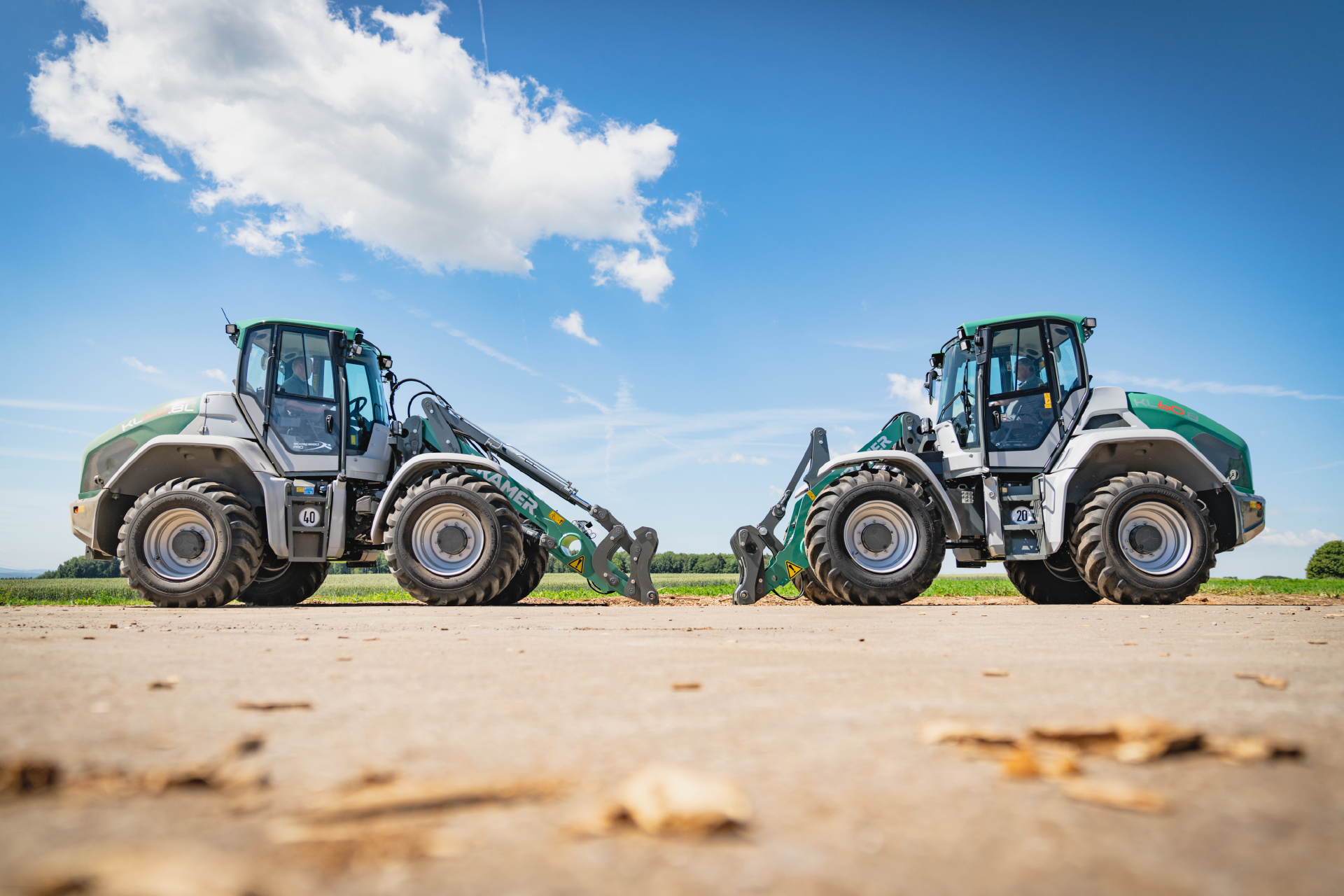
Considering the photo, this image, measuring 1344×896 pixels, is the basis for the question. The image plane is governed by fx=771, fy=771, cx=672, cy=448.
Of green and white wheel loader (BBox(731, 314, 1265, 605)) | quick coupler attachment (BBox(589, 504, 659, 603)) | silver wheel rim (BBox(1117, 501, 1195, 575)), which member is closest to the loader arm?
quick coupler attachment (BBox(589, 504, 659, 603))

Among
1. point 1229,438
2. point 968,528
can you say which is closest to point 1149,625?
point 968,528

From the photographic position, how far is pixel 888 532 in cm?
845

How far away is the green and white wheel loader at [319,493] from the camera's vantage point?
27.9 ft

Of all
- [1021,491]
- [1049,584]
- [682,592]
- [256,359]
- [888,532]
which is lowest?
[682,592]

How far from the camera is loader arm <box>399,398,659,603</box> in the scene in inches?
355

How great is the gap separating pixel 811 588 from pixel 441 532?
442cm

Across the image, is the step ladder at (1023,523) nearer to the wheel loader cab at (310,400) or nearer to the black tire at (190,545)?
the wheel loader cab at (310,400)

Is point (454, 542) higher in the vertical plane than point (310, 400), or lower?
lower

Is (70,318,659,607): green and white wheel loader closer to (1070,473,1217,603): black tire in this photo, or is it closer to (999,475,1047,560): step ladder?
(999,475,1047,560): step ladder

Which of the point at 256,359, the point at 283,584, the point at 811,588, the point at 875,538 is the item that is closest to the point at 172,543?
the point at 283,584

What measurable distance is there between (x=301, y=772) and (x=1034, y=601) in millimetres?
10624

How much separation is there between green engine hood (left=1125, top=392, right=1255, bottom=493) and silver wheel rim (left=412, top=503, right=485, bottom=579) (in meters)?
7.66

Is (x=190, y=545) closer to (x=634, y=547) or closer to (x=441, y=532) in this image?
(x=441, y=532)

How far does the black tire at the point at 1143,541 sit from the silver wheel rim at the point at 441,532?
6544mm
